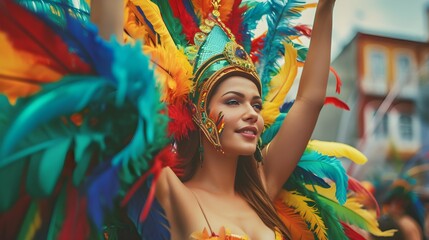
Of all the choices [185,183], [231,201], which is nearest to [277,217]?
[231,201]

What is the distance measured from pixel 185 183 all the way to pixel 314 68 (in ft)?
2.02

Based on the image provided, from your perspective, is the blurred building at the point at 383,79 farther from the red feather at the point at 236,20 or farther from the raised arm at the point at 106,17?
the raised arm at the point at 106,17

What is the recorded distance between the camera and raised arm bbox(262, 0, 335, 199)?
6.97 ft

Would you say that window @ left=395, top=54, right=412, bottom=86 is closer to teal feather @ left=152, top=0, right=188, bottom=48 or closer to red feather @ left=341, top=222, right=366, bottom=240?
red feather @ left=341, top=222, right=366, bottom=240

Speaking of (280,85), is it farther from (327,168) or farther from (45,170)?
(45,170)

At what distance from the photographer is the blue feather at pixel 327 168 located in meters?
2.22

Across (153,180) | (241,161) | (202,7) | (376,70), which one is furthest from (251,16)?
(376,70)

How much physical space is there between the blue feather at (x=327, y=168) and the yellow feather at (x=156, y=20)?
2.28ft

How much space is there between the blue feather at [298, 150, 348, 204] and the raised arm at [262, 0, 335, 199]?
146mm

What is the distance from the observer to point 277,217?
2076 millimetres

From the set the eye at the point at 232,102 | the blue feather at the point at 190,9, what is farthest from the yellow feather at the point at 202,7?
the eye at the point at 232,102

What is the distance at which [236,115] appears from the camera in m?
1.95

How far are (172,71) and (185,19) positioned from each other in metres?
0.30

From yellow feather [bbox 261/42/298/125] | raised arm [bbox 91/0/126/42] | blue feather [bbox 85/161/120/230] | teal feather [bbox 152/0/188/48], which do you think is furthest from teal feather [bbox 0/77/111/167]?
yellow feather [bbox 261/42/298/125]
